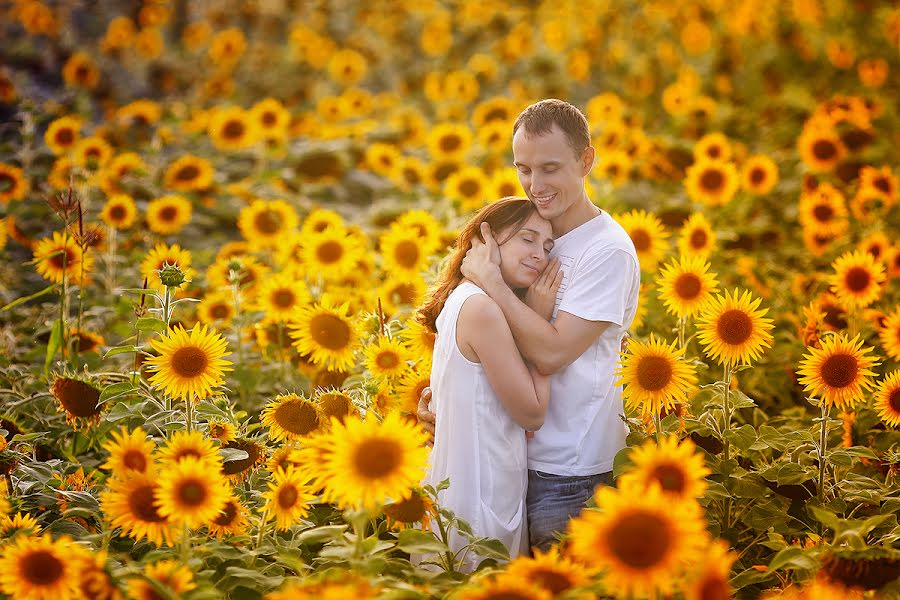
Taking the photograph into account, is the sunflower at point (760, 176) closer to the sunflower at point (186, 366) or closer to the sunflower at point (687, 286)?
the sunflower at point (687, 286)

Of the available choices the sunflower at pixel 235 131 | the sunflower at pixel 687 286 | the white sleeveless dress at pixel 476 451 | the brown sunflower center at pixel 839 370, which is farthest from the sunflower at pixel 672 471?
the sunflower at pixel 235 131

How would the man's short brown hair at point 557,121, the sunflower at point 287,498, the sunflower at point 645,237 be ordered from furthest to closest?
the sunflower at point 645,237
the man's short brown hair at point 557,121
the sunflower at point 287,498

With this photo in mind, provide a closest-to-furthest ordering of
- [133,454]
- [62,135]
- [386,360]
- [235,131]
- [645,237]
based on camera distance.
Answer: [133,454], [386,360], [645,237], [62,135], [235,131]

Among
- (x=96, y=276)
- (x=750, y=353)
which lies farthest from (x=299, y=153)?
(x=750, y=353)

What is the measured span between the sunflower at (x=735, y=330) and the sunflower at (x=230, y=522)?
1.54m

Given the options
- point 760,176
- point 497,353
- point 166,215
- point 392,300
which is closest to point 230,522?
point 497,353

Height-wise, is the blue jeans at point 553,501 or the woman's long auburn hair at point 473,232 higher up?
the woman's long auburn hair at point 473,232

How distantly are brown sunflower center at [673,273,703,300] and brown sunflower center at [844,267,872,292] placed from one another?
760 millimetres

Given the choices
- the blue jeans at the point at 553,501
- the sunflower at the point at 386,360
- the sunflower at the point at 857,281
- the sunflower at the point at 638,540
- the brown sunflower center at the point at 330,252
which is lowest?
the blue jeans at the point at 553,501

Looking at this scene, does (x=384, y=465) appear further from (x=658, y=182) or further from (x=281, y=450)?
(x=658, y=182)

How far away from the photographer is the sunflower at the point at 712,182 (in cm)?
502

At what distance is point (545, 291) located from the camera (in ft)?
9.43

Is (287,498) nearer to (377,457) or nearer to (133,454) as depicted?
(133,454)

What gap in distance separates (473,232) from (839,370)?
1.27 m
